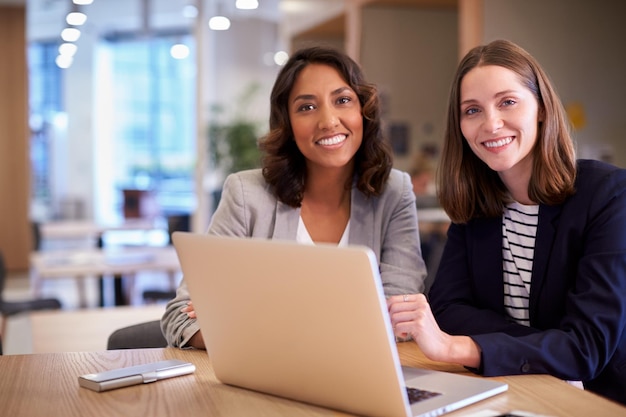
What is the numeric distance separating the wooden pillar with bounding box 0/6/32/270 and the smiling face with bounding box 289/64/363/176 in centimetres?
1023

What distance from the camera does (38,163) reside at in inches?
542

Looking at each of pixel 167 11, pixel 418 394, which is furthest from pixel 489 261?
pixel 167 11

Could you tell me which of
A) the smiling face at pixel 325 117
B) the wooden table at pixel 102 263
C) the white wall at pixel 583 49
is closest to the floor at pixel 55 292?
the wooden table at pixel 102 263

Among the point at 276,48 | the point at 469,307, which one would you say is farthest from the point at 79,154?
the point at 469,307

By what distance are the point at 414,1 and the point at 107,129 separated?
308 inches

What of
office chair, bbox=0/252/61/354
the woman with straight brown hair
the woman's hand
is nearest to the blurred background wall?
office chair, bbox=0/252/61/354

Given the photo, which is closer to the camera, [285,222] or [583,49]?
[285,222]

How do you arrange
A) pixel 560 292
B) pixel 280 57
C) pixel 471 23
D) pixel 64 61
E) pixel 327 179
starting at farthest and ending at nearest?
pixel 64 61 < pixel 280 57 < pixel 471 23 < pixel 327 179 < pixel 560 292

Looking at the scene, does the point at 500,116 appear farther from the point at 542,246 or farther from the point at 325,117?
the point at 325,117

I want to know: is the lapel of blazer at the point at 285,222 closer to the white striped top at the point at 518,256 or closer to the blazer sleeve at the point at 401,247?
the blazer sleeve at the point at 401,247

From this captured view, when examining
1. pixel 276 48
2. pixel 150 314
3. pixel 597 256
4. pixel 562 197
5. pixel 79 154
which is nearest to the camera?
pixel 597 256

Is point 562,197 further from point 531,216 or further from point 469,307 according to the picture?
point 469,307

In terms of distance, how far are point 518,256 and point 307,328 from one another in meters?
0.89

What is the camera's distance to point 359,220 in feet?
8.05
